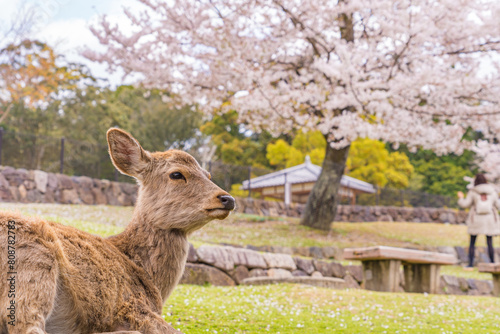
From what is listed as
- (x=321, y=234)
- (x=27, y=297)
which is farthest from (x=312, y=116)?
(x=27, y=297)

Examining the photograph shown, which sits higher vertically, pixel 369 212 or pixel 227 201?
pixel 227 201

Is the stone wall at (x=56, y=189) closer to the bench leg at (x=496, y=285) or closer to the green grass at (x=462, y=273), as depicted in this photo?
the green grass at (x=462, y=273)

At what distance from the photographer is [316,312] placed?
5465mm

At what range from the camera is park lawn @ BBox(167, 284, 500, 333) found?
4352 mm

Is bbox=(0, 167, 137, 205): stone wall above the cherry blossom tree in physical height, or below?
below

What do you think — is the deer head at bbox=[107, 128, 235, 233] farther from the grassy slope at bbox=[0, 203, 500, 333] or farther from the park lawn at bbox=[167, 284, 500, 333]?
the park lawn at bbox=[167, 284, 500, 333]

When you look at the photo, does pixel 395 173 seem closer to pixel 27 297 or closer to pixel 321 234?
pixel 321 234

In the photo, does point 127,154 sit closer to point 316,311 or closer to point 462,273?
point 316,311

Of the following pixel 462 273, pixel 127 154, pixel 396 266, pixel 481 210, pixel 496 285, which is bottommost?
pixel 462 273

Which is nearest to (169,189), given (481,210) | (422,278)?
(422,278)

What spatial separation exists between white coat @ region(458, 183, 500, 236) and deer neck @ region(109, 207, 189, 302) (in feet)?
35.2

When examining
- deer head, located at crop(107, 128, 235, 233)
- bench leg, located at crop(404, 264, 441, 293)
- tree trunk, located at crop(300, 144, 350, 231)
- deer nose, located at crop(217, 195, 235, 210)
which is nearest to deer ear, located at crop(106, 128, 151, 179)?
deer head, located at crop(107, 128, 235, 233)

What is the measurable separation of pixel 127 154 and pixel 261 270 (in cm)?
683

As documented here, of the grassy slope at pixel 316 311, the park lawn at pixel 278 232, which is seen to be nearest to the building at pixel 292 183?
the park lawn at pixel 278 232
